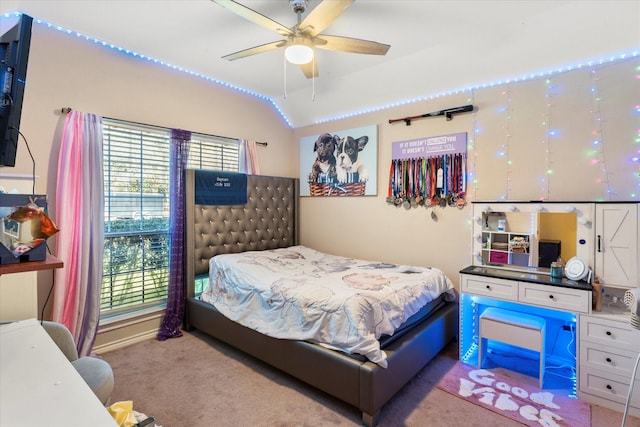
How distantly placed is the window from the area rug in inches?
116

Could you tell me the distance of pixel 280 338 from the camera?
96.2 inches

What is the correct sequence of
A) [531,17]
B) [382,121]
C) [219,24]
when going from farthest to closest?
1. [382,121]
2. [219,24]
3. [531,17]

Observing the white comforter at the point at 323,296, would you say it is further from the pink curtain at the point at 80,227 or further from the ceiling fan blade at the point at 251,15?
the ceiling fan blade at the point at 251,15

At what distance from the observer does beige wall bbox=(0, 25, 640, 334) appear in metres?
2.51

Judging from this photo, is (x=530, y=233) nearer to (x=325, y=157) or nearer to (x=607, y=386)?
(x=607, y=386)

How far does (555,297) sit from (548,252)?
1.57ft

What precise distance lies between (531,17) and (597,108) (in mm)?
887

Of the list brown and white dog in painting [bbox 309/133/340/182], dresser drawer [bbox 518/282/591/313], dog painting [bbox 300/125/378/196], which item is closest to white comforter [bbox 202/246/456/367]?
dresser drawer [bbox 518/282/591/313]

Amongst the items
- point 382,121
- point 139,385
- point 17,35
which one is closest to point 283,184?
point 382,121

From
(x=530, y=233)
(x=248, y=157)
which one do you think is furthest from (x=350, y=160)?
(x=530, y=233)

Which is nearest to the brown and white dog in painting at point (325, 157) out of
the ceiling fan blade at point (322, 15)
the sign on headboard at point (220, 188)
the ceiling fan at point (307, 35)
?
the sign on headboard at point (220, 188)

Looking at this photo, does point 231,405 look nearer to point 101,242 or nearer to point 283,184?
point 101,242

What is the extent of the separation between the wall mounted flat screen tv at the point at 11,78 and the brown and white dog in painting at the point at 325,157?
3335mm

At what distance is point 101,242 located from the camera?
9.46 ft
